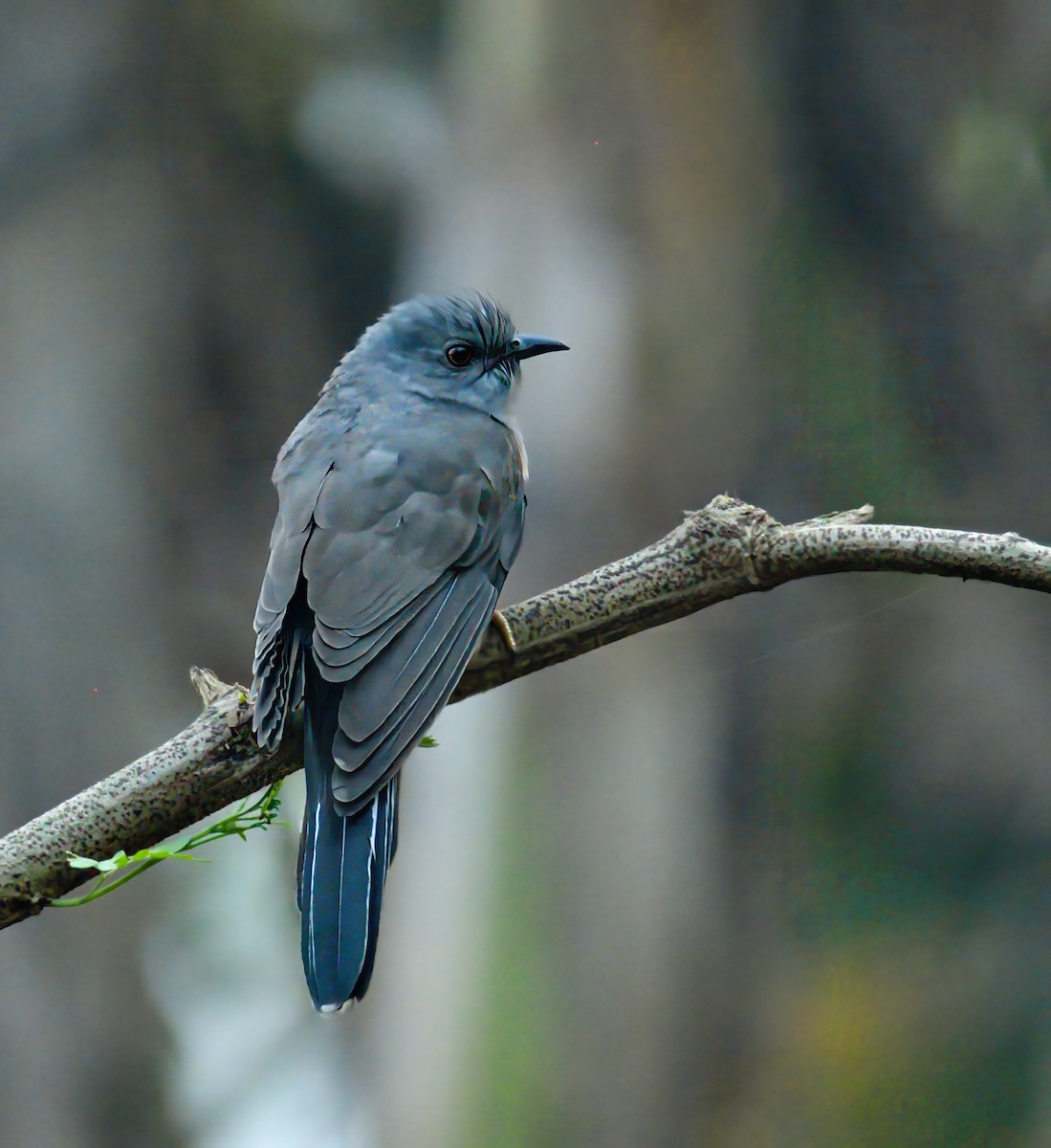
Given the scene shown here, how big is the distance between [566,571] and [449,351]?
1003 millimetres

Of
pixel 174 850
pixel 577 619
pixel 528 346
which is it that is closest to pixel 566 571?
pixel 528 346

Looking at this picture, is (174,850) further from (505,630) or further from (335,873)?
(505,630)

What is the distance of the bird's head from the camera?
155 centimetres

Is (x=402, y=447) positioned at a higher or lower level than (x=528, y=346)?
lower

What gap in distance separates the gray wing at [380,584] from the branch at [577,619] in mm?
49

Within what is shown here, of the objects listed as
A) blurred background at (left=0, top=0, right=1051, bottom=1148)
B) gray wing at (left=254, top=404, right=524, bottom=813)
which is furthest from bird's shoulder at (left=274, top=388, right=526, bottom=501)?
blurred background at (left=0, top=0, right=1051, bottom=1148)

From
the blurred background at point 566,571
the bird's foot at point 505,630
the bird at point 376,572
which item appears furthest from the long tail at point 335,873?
the blurred background at point 566,571

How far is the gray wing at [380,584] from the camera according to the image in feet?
3.52

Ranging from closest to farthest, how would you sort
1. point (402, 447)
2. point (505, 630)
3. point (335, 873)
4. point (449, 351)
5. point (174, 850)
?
point (174, 850) → point (335, 873) → point (505, 630) → point (402, 447) → point (449, 351)

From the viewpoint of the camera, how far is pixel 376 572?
1211mm

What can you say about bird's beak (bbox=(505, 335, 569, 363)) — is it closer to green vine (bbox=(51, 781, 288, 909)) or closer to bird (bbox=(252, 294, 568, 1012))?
bird (bbox=(252, 294, 568, 1012))

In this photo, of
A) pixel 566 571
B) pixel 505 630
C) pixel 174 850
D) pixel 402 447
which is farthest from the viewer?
pixel 566 571

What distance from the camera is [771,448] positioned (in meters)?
2.35

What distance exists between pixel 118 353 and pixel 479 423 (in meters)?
1.33
